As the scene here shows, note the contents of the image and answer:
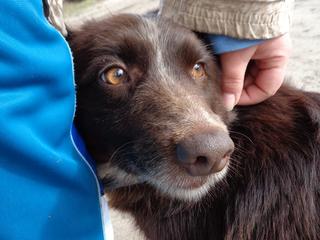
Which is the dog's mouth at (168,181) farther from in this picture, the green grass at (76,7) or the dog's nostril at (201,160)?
the green grass at (76,7)

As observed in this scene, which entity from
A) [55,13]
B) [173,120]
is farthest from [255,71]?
[55,13]

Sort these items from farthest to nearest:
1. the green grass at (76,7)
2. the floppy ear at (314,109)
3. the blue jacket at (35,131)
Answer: the green grass at (76,7)
the floppy ear at (314,109)
the blue jacket at (35,131)

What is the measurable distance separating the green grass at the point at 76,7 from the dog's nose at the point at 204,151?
6610 mm

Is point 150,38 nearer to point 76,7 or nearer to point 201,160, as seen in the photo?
point 201,160

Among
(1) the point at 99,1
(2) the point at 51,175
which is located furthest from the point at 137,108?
(1) the point at 99,1

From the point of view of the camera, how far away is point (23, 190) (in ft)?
4.23

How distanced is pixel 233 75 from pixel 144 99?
44cm

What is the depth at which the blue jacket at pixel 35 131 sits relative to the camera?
4.09 feet

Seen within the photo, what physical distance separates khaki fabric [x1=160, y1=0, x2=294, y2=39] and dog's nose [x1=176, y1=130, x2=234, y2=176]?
1.70 feet

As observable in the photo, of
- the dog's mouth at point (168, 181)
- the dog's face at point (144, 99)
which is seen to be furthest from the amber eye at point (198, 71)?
the dog's mouth at point (168, 181)

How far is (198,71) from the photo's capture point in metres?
1.97

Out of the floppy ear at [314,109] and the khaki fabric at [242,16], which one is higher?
the khaki fabric at [242,16]

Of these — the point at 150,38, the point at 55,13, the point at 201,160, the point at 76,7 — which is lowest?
the point at 76,7

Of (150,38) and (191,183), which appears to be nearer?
(191,183)
